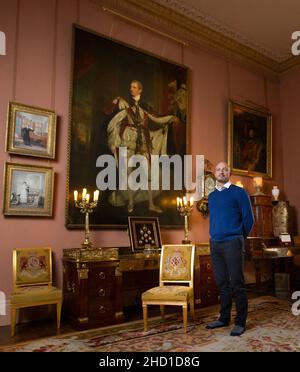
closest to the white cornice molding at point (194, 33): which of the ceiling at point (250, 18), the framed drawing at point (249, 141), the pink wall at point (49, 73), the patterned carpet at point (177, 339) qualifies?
the ceiling at point (250, 18)

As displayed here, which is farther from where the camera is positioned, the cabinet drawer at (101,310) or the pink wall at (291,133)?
the pink wall at (291,133)

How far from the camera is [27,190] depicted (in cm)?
390

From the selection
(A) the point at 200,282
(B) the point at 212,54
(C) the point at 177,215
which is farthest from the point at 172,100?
(A) the point at 200,282

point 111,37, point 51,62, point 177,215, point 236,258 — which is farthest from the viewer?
point 177,215

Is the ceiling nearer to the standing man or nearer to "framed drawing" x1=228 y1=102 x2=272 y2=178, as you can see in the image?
"framed drawing" x1=228 y1=102 x2=272 y2=178

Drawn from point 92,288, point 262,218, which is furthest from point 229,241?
point 262,218

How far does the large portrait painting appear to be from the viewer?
14.3 ft

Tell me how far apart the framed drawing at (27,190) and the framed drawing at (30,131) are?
20 cm

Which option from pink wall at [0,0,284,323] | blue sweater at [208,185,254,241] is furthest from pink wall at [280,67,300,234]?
blue sweater at [208,185,254,241]

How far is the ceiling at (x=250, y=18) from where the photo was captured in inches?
208

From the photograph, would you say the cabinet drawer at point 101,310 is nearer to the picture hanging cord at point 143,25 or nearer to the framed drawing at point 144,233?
the framed drawing at point 144,233

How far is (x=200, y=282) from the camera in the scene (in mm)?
4469

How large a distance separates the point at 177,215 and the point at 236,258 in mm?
2043
